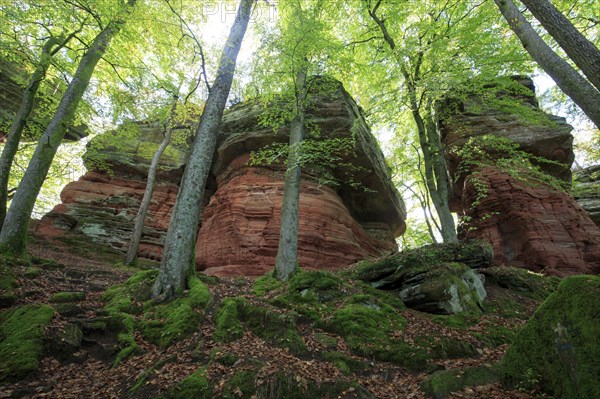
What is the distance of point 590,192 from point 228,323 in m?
27.6

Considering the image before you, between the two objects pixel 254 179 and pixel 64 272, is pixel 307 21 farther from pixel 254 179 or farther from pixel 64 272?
pixel 64 272

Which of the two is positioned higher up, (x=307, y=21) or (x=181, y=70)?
(x=307, y=21)

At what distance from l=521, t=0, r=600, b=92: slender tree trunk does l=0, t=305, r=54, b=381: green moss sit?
33.8 ft

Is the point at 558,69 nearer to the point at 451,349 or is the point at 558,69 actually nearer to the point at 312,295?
the point at 451,349

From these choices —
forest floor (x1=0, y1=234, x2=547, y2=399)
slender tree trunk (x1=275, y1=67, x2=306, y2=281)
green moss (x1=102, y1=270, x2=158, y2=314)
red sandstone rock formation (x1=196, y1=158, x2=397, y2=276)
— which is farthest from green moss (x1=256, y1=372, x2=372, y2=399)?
red sandstone rock formation (x1=196, y1=158, x2=397, y2=276)

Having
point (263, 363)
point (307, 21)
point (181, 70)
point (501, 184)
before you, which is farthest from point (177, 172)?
point (501, 184)

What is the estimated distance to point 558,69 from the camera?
6.34 metres

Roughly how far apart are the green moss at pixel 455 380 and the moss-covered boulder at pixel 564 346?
0.23m

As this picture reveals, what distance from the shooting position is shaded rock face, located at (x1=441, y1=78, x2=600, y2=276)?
53.1 feet

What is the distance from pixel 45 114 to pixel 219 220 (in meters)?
10.1

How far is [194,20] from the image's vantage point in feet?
37.9

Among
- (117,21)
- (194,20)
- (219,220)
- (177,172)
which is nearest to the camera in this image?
(117,21)

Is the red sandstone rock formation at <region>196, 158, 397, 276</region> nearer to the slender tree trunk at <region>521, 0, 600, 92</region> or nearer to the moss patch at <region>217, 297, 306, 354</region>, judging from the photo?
the moss patch at <region>217, 297, 306, 354</region>

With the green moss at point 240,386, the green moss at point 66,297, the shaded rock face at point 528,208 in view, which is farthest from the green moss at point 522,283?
the green moss at point 66,297
